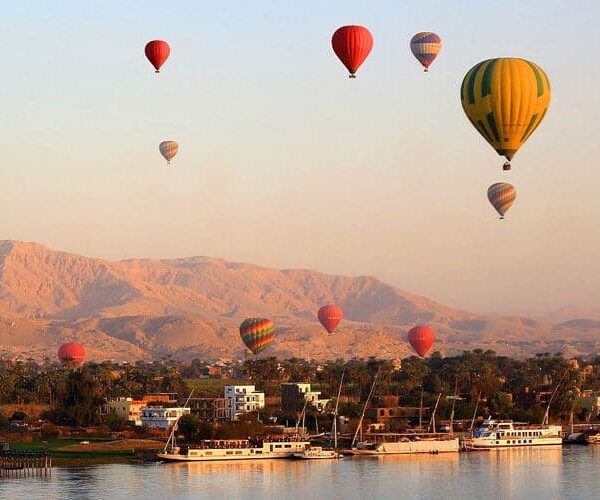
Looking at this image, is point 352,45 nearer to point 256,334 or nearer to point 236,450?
point 236,450

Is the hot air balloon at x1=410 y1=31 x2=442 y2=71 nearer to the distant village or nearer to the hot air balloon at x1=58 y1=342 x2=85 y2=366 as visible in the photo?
the distant village

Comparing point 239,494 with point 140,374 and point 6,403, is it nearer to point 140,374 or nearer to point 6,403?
point 6,403

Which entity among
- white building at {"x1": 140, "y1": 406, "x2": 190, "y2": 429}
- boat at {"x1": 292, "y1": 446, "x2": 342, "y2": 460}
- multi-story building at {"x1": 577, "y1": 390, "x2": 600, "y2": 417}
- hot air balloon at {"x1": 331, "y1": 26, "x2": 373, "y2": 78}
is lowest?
boat at {"x1": 292, "y1": 446, "x2": 342, "y2": 460}

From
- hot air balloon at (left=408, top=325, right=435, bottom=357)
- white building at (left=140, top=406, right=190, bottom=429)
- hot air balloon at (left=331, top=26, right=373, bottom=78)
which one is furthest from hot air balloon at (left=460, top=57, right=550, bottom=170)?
hot air balloon at (left=408, top=325, right=435, bottom=357)

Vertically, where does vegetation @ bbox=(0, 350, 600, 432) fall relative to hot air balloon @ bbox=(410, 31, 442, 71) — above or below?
below

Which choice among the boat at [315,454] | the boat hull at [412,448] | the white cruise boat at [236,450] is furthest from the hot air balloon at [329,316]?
the boat at [315,454]

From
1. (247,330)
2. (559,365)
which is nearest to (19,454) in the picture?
(247,330)

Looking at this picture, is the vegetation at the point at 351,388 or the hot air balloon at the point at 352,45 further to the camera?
the vegetation at the point at 351,388

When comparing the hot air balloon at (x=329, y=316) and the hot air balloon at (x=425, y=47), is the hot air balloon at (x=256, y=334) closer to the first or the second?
the hot air balloon at (x=329, y=316)
